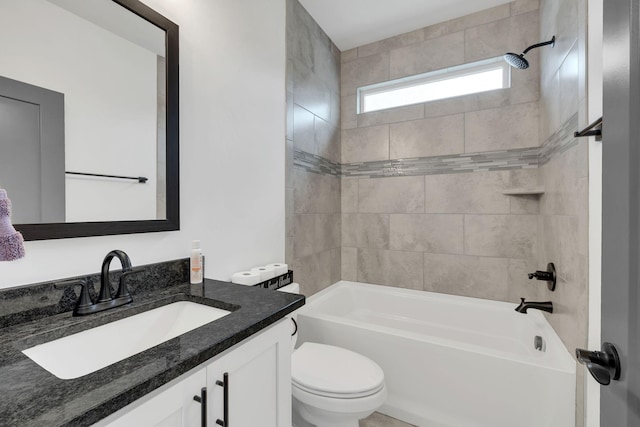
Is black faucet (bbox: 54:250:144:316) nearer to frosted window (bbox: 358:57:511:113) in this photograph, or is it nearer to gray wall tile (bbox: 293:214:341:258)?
gray wall tile (bbox: 293:214:341:258)

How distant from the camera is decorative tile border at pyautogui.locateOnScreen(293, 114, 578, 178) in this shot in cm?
214

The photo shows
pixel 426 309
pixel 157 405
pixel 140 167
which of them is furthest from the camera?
pixel 426 309

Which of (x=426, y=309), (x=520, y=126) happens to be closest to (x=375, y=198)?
(x=426, y=309)

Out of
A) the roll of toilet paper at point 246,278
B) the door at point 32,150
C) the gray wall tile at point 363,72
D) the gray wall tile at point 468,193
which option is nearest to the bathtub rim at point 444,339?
the roll of toilet paper at point 246,278

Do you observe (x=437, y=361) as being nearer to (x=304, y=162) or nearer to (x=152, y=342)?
(x=152, y=342)

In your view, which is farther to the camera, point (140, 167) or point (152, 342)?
point (140, 167)

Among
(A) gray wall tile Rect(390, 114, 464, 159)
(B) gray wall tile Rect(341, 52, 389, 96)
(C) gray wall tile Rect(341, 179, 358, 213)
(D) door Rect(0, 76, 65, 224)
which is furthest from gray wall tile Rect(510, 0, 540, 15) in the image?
(D) door Rect(0, 76, 65, 224)

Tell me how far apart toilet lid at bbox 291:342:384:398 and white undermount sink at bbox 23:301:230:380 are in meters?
0.63

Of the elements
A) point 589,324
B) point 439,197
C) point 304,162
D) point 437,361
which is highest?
point 304,162

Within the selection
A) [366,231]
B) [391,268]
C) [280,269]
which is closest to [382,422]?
[280,269]

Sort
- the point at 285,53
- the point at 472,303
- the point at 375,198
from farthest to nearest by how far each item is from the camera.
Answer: the point at 375,198, the point at 472,303, the point at 285,53

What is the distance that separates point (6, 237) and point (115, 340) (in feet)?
1.43

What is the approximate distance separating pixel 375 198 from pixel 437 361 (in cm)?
152

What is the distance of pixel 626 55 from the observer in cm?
46
